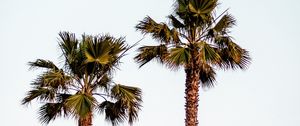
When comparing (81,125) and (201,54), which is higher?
(201,54)

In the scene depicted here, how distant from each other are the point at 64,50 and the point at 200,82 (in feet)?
15.4

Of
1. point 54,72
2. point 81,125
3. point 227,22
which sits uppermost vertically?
point 227,22

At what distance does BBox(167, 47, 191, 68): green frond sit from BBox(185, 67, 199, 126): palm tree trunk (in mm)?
408

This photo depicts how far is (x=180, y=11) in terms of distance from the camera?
24969 millimetres

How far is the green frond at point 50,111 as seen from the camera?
2362 centimetres

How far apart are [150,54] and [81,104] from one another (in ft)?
10.5

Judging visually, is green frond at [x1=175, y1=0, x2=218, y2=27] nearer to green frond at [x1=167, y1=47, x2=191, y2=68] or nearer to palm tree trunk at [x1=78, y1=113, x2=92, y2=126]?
green frond at [x1=167, y1=47, x2=191, y2=68]

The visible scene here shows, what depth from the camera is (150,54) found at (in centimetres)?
2473

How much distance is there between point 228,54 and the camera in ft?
80.3

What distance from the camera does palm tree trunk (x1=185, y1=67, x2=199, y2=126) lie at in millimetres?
23688

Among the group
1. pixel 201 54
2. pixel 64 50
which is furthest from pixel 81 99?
pixel 201 54

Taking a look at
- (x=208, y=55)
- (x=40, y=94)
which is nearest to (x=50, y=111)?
(x=40, y=94)

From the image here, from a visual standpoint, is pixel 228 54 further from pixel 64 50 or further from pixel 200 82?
pixel 64 50

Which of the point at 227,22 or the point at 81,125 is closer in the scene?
the point at 81,125
